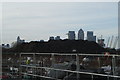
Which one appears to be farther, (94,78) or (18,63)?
(18,63)

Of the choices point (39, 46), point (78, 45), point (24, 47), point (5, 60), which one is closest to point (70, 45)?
point (78, 45)

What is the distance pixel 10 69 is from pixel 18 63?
85cm

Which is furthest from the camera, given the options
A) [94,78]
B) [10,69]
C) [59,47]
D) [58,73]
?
[59,47]

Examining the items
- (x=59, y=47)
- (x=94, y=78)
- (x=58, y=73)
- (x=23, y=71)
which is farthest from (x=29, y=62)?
(x=59, y=47)

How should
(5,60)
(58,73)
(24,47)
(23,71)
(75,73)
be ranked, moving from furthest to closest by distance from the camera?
1. (24,47)
2. (5,60)
3. (23,71)
4. (58,73)
5. (75,73)

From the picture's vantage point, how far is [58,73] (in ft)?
36.6

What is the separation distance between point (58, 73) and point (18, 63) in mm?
4243

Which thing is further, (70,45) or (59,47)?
(70,45)

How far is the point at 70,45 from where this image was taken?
79375 mm

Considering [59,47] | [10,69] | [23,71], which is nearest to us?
[23,71]

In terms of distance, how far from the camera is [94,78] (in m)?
9.42

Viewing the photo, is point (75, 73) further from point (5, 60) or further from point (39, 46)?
point (39, 46)

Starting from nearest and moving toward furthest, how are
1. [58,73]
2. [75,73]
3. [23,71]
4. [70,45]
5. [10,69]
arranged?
[75,73] < [58,73] < [23,71] < [10,69] < [70,45]

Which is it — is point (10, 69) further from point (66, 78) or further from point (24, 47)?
point (24, 47)
